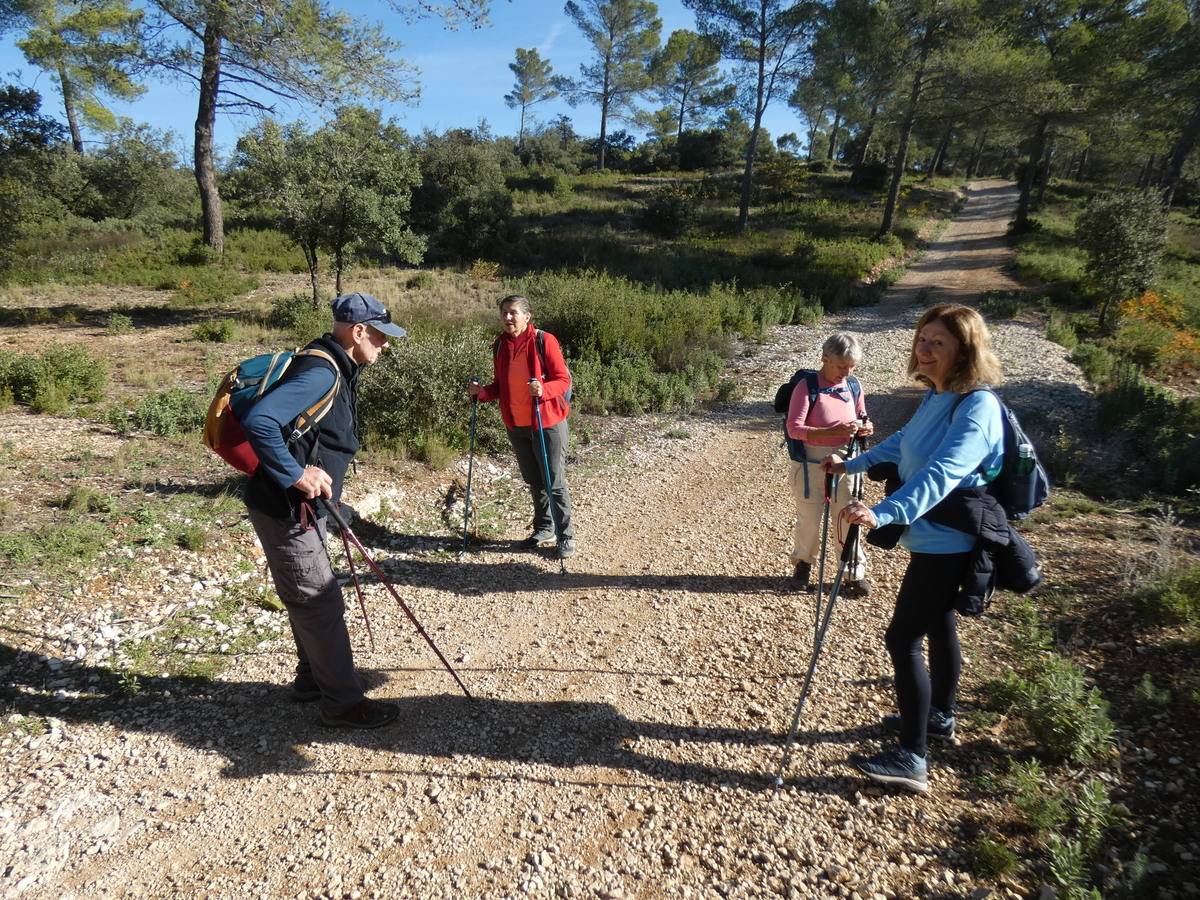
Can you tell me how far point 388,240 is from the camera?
45.9ft

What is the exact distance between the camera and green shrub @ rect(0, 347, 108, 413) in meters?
7.43

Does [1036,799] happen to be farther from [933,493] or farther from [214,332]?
[214,332]

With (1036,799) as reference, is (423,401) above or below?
above

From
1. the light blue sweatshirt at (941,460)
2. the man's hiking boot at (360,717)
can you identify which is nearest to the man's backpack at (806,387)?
the light blue sweatshirt at (941,460)

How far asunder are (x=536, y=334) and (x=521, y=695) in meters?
2.65

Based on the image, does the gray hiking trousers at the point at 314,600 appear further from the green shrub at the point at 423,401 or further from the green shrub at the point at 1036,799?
the green shrub at the point at 423,401

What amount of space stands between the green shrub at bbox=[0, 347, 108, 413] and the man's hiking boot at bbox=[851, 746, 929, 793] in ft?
29.6

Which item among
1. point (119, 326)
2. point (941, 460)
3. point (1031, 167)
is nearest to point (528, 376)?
point (941, 460)

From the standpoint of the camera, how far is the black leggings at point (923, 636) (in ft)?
8.59

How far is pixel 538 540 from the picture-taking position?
5.46 m

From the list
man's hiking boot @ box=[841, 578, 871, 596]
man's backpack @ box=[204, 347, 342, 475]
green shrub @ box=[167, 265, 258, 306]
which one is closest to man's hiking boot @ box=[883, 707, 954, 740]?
man's hiking boot @ box=[841, 578, 871, 596]

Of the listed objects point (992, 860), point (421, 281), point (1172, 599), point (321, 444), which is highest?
point (421, 281)

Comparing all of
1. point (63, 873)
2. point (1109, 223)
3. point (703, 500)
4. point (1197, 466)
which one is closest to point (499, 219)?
point (1109, 223)

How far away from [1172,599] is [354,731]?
16.2ft
